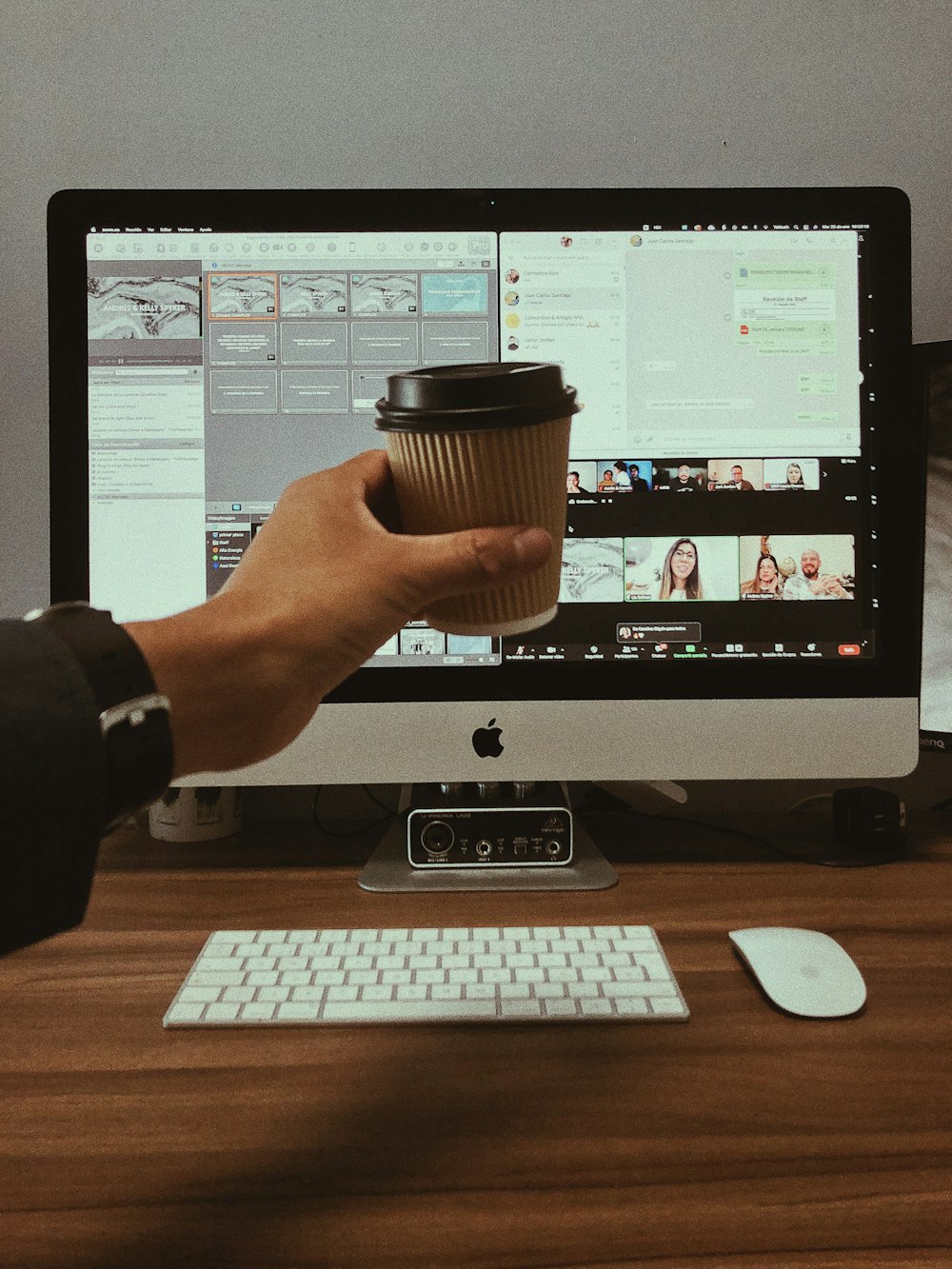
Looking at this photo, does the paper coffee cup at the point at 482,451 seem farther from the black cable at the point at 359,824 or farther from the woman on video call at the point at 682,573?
the black cable at the point at 359,824

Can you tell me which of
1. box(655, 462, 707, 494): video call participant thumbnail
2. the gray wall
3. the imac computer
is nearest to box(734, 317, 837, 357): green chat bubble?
the imac computer

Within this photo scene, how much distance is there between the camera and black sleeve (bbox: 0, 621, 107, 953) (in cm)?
42

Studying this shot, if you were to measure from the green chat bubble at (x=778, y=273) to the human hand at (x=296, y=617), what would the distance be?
0.48 metres

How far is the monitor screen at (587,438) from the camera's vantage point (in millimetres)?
874

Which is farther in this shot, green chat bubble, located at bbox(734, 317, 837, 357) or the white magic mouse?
green chat bubble, located at bbox(734, 317, 837, 357)

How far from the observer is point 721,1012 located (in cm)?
63

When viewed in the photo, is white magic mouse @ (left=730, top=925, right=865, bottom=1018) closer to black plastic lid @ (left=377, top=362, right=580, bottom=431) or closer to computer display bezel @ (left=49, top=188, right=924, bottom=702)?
computer display bezel @ (left=49, top=188, right=924, bottom=702)

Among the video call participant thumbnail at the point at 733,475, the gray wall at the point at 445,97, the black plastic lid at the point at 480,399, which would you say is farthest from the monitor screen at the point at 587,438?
the black plastic lid at the point at 480,399

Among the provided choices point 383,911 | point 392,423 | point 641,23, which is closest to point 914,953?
point 383,911

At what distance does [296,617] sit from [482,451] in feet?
0.42

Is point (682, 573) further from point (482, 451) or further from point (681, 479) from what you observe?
point (482, 451)

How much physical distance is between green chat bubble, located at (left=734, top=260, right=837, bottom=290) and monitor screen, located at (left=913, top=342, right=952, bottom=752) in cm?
19

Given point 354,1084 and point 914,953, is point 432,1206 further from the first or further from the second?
point 914,953

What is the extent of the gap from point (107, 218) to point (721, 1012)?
80cm
